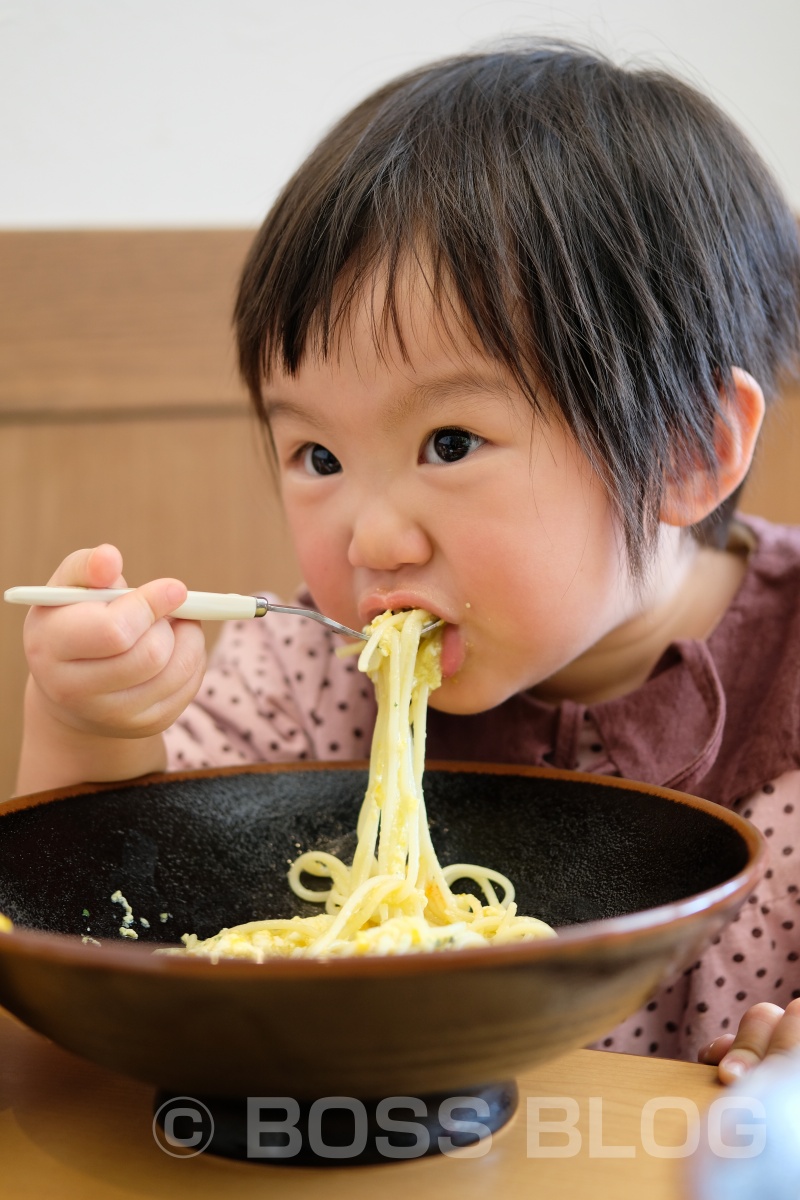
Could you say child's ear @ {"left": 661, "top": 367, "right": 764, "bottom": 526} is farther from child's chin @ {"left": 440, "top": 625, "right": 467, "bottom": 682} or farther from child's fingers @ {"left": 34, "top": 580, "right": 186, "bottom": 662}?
child's fingers @ {"left": 34, "top": 580, "right": 186, "bottom": 662}

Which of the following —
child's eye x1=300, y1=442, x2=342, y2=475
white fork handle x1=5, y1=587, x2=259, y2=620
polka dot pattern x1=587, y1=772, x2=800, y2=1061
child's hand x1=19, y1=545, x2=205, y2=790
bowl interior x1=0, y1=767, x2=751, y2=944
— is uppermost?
child's eye x1=300, y1=442, x2=342, y2=475

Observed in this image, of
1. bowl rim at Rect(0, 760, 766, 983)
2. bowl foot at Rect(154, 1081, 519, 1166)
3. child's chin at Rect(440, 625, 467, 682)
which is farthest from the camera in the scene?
child's chin at Rect(440, 625, 467, 682)

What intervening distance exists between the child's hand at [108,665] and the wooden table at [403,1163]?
251 millimetres

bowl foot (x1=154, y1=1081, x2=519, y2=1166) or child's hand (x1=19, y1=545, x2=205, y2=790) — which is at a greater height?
child's hand (x1=19, y1=545, x2=205, y2=790)

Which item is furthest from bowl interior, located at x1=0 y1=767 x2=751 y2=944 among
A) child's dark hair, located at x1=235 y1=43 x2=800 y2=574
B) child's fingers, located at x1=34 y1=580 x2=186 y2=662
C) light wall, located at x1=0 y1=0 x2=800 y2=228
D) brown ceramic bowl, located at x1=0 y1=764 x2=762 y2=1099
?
light wall, located at x1=0 y1=0 x2=800 y2=228

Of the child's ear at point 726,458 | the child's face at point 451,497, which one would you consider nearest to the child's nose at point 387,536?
the child's face at point 451,497

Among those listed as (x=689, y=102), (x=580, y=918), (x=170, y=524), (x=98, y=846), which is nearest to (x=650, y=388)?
(x=689, y=102)

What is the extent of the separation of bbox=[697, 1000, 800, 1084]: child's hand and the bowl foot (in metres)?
0.17

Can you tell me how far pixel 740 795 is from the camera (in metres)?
1.03

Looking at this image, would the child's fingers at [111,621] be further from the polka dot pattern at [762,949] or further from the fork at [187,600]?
the polka dot pattern at [762,949]

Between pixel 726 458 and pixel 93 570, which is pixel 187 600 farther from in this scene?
pixel 726 458

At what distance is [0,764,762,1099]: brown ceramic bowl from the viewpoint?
17.9 inches

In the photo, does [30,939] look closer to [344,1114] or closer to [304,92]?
[344,1114]

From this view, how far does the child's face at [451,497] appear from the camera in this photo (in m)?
0.83
